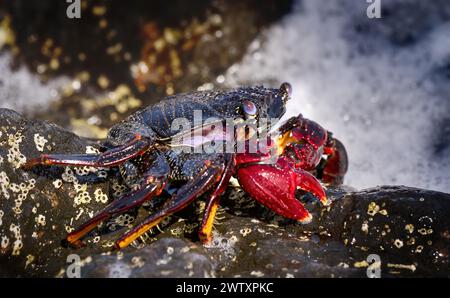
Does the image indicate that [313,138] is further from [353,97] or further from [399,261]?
[353,97]

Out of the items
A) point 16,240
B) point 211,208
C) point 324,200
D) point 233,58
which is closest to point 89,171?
point 16,240

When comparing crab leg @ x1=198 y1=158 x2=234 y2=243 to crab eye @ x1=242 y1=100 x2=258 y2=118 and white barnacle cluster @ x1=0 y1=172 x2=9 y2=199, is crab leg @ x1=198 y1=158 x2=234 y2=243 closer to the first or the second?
crab eye @ x1=242 y1=100 x2=258 y2=118

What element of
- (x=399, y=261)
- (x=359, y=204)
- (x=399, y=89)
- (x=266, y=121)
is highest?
(x=399, y=89)

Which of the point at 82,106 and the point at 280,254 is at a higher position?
the point at 82,106

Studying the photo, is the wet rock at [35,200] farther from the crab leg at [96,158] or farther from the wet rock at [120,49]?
the wet rock at [120,49]

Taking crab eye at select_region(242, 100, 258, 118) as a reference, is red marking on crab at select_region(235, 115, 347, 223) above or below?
below

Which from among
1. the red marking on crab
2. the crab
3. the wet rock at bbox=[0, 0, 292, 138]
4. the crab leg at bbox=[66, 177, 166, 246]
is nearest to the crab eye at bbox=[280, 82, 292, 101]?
the crab

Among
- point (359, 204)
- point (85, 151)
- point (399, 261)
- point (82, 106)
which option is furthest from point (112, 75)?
point (399, 261)

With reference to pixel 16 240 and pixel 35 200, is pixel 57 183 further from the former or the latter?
pixel 16 240
